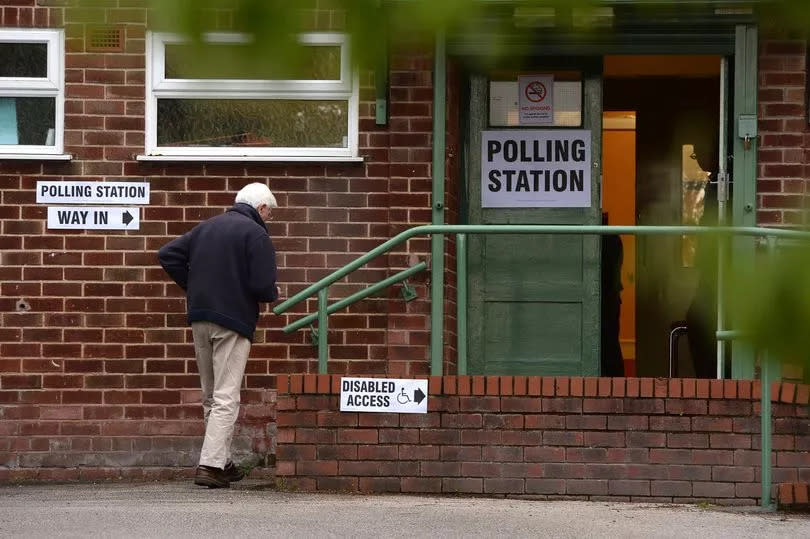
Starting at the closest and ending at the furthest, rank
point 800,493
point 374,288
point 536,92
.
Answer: point 800,493 < point 374,288 < point 536,92

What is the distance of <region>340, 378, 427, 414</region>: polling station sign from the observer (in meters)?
7.38

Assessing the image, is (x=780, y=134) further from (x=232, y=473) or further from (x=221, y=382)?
(x=232, y=473)

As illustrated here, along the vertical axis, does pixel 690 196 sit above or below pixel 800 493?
above

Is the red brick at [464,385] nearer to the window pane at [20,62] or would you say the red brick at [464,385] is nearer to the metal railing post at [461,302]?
the metal railing post at [461,302]

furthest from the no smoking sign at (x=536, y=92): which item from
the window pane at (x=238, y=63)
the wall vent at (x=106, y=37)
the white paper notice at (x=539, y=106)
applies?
the window pane at (x=238, y=63)

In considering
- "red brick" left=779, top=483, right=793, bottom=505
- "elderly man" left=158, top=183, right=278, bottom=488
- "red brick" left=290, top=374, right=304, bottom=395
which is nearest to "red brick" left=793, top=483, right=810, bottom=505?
"red brick" left=779, top=483, right=793, bottom=505

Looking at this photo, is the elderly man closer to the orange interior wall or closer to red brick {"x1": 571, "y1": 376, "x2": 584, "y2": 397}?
red brick {"x1": 571, "y1": 376, "x2": 584, "y2": 397}

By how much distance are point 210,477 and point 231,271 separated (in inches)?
43.5

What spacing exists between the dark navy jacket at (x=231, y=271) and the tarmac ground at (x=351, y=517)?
0.93 meters

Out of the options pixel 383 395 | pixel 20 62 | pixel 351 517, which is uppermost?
pixel 20 62

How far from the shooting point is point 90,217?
27.8 feet

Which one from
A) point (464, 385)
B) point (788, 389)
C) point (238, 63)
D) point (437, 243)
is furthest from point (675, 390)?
point (238, 63)

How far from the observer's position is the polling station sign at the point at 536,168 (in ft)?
28.7

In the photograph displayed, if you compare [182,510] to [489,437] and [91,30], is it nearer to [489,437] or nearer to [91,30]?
[489,437]
